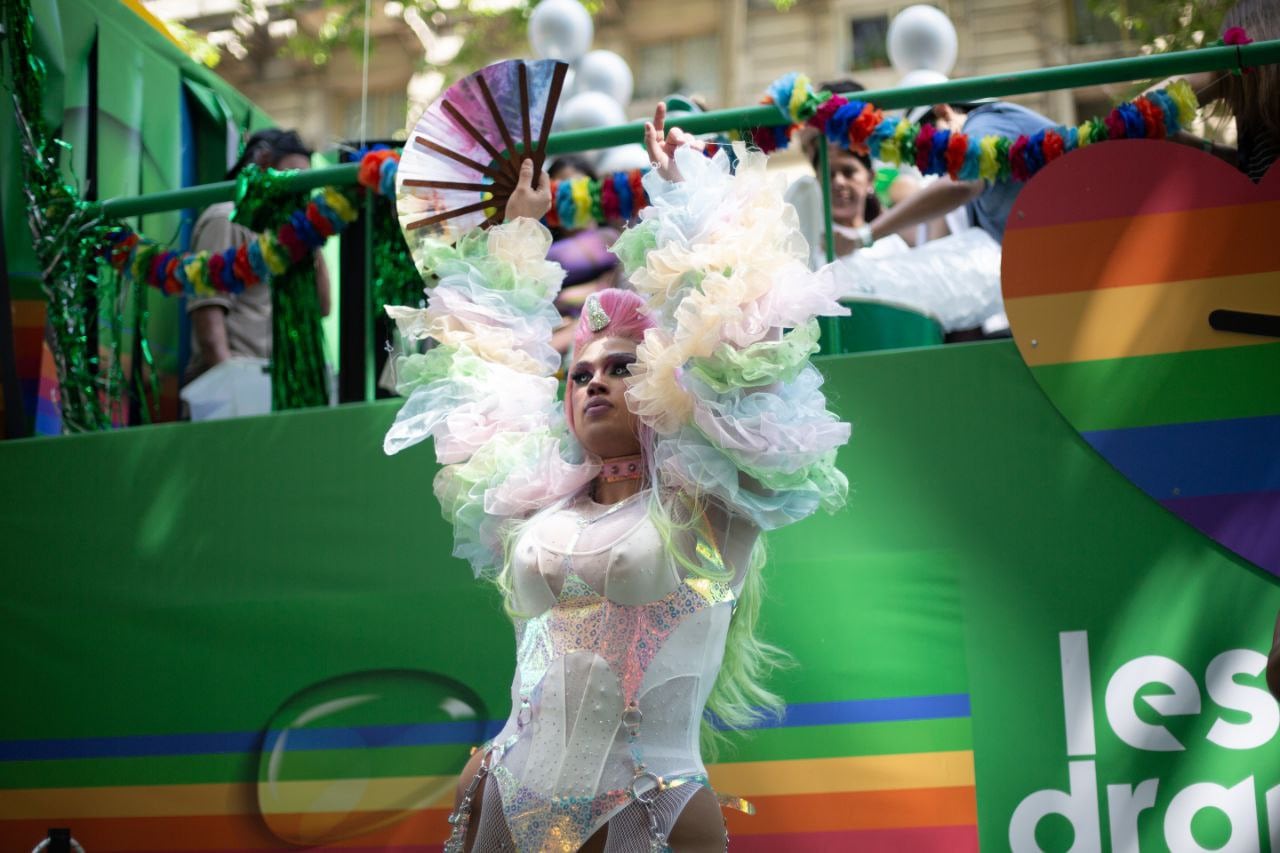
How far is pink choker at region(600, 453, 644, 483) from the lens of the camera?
290 cm

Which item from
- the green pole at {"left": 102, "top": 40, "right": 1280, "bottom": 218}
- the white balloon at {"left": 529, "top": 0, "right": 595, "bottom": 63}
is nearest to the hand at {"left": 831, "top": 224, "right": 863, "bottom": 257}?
the green pole at {"left": 102, "top": 40, "right": 1280, "bottom": 218}

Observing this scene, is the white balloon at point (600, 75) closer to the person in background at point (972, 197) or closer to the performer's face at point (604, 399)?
the person in background at point (972, 197)

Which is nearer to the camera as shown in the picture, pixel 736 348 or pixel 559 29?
pixel 736 348

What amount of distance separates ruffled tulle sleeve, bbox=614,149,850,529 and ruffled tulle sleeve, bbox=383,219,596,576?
357mm

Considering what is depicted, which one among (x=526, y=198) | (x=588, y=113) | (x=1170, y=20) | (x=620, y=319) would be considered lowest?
(x=620, y=319)

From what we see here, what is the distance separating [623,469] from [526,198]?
0.76 m

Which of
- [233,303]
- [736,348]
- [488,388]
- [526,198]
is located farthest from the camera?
[233,303]

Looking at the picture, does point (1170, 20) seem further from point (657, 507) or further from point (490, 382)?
point (657, 507)

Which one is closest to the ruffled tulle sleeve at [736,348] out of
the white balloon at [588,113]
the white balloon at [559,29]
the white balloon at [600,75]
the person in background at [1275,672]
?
the person in background at [1275,672]

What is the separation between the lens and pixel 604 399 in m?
2.88

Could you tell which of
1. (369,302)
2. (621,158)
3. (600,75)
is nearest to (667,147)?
(369,302)

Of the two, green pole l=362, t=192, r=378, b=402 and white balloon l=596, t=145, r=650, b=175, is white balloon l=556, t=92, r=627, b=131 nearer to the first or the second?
white balloon l=596, t=145, r=650, b=175

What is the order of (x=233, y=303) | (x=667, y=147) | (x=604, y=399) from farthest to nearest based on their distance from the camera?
Answer: (x=233, y=303), (x=667, y=147), (x=604, y=399)

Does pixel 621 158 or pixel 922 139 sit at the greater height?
pixel 621 158
